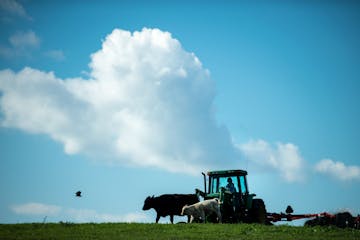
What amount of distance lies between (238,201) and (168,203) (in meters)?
8.43

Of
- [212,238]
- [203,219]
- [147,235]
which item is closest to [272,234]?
[212,238]

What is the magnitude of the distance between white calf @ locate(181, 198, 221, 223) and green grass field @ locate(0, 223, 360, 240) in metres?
4.00

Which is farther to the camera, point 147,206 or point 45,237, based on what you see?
point 147,206

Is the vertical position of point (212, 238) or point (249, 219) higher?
point (249, 219)

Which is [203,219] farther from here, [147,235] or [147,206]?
[147,206]

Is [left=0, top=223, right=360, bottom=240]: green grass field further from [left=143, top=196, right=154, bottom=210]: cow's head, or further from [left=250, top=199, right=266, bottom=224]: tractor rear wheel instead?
[left=143, top=196, right=154, bottom=210]: cow's head

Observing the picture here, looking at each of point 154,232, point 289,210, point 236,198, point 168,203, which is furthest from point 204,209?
point 168,203

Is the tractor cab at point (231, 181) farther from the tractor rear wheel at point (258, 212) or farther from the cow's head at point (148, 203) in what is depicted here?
the cow's head at point (148, 203)

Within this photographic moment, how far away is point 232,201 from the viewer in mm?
24953

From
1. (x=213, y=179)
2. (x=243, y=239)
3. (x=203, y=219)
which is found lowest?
(x=243, y=239)

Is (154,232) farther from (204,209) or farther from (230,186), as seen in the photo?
(230,186)

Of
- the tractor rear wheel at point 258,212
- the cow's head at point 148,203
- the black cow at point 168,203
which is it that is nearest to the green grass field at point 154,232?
the tractor rear wheel at point 258,212

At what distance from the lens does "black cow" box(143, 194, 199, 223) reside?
31.8 meters

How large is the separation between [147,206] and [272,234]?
16.4m
